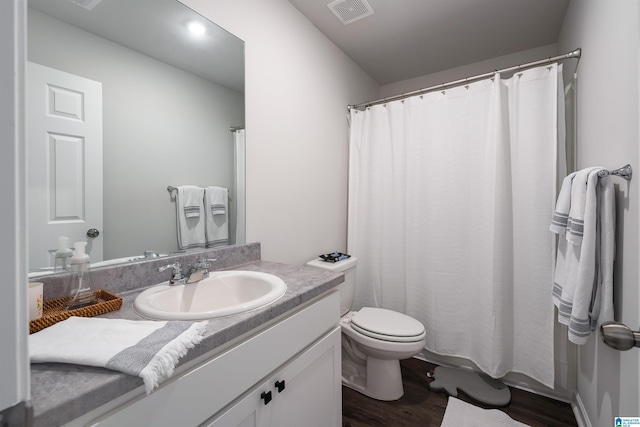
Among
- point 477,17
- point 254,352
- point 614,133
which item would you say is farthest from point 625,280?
point 477,17

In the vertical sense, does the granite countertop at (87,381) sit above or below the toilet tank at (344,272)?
above

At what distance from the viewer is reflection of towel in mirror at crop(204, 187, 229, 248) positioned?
4.37 ft

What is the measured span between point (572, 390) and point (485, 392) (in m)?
0.49

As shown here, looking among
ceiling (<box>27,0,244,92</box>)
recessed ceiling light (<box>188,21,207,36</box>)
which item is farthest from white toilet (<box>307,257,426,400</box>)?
recessed ceiling light (<box>188,21,207,36</box>)

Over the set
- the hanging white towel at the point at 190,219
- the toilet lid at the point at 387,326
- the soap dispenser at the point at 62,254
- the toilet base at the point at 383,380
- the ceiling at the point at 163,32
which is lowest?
the toilet base at the point at 383,380

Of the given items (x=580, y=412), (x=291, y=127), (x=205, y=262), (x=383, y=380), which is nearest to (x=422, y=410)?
(x=383, y=380)

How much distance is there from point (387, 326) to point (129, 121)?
1623mm

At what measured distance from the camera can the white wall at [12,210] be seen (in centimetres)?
29

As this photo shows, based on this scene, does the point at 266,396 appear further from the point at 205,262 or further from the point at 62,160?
the point at 62,160

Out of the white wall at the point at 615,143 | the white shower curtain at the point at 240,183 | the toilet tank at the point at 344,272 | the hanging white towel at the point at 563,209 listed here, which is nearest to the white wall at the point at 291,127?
the white shower curtain at the point at 240,183

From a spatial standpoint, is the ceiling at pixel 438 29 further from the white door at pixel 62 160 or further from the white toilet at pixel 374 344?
the white toilet at pixel 374 344

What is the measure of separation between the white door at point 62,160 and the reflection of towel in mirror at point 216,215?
16.7 inches

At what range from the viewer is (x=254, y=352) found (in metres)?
0.82

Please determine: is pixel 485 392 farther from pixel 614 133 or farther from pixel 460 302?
pixel 614 133
